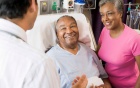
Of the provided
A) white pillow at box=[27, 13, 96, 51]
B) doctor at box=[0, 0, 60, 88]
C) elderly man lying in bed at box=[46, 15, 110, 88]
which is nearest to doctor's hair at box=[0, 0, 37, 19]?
doctor at box=[0, 0, 60, 88]

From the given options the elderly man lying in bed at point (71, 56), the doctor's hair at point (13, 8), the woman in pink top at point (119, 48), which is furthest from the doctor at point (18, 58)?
the woman in pink top at point (119, 48)

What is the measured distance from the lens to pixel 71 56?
65.6 inches

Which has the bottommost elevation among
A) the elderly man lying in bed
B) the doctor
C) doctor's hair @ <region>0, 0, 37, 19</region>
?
the elderly man lying in bed

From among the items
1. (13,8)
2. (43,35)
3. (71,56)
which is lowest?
(71,56)

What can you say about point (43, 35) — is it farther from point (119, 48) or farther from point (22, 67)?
point (22, 67)

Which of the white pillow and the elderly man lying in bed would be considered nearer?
the elderly man lying in bed

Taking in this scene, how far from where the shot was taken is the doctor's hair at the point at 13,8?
2.54ft

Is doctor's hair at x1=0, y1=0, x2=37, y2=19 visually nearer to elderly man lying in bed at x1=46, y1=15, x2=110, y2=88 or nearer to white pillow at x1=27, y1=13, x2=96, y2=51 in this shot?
elderly man lying in bed at x1=46, y1=15, x2=110, y2=88

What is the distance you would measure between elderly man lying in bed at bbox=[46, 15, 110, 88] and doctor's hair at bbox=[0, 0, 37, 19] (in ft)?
2.85

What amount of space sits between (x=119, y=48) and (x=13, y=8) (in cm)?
103

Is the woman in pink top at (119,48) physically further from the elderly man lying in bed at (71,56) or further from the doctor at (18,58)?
the doctor at (18,58)

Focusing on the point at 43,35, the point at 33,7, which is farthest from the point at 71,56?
the point at 33,7

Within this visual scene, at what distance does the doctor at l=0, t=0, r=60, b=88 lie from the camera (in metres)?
0.73

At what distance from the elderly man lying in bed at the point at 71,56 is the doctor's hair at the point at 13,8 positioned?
87 cm
